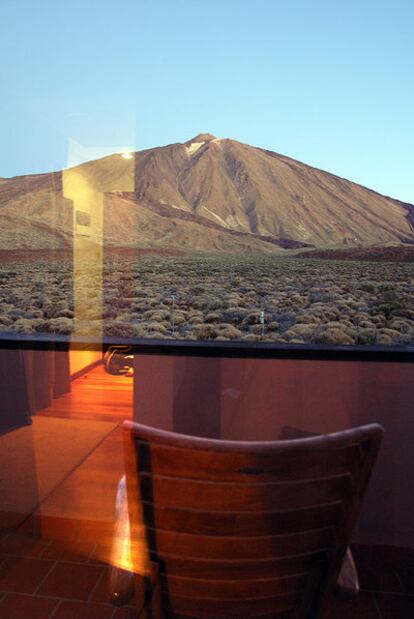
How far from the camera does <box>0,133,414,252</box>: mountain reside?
15680 mm

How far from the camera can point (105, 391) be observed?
277cm

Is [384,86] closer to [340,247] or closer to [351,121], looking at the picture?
[351,121]

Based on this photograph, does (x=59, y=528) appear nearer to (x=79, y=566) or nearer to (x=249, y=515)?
(x=79, y=566)

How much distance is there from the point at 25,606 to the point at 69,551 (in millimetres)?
261

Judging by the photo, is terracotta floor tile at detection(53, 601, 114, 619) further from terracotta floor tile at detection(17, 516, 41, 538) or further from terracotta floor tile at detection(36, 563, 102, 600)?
terracotta floor tile at detection(17, 516, 41, 538)

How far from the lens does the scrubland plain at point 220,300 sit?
13.1m

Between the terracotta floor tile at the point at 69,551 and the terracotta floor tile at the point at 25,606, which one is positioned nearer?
the terracotta floor tile at the point at 25,606

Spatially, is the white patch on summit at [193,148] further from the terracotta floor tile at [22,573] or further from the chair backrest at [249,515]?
the chair backrest at [249,515]

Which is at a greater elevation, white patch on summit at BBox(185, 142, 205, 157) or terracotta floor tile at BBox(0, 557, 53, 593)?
white patch on summit at BBox(185, 142, 205, 157)

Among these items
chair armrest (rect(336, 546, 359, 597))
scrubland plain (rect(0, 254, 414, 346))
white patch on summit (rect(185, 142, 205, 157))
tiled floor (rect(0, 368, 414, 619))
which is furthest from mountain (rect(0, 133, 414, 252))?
chair armrest (rect(336, 546, 359, 597))

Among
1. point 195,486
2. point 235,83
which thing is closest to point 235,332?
point 235,83

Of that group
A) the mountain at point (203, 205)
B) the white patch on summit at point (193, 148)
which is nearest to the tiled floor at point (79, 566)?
the mountain at point (203, 205)

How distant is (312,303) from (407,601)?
14527 millimetres

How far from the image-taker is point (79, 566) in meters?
1.50
